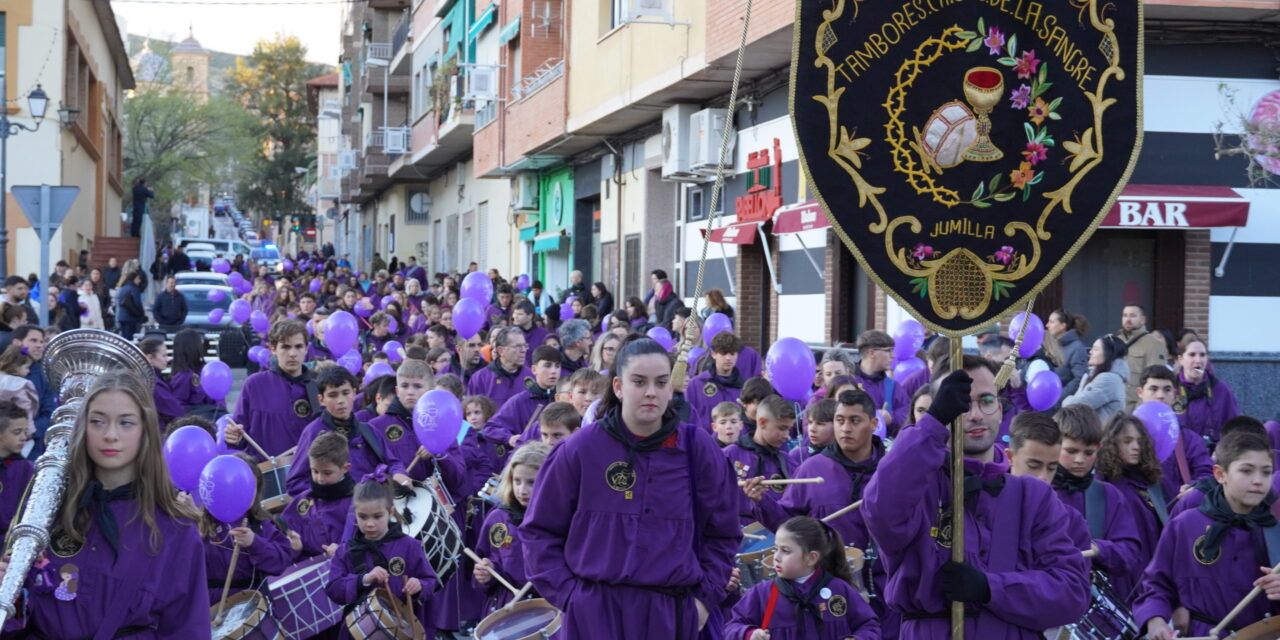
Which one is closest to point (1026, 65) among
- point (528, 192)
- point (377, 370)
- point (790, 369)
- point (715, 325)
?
point (790, 369)

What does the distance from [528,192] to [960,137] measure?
30.7 metres

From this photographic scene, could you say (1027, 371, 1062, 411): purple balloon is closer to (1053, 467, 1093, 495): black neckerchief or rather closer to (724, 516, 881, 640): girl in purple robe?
(1053, 467, 1093, 495): black neckerchief

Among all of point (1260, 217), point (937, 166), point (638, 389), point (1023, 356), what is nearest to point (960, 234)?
point (937, 166)

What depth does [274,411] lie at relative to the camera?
11109 millimetres

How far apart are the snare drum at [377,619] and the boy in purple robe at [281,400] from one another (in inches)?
132

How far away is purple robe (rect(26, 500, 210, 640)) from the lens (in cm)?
503

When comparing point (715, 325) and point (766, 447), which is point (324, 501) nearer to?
point (766, 447)

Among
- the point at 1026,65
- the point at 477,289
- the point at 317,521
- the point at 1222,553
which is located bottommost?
the point at 317,521

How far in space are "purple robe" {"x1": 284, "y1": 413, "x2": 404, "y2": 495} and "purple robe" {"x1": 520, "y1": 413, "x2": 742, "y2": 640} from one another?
12.3 ft

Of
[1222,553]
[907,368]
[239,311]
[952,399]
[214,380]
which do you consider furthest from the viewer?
[239,311]

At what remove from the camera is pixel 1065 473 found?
25.4 feet

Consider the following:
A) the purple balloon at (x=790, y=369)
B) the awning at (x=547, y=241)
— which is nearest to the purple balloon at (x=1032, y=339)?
the purple balloon at (x=790, y=369)

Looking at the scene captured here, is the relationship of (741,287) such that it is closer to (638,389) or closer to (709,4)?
(709,4)

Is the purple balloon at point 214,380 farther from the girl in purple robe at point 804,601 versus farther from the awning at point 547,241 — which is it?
the awning at point 547,241
